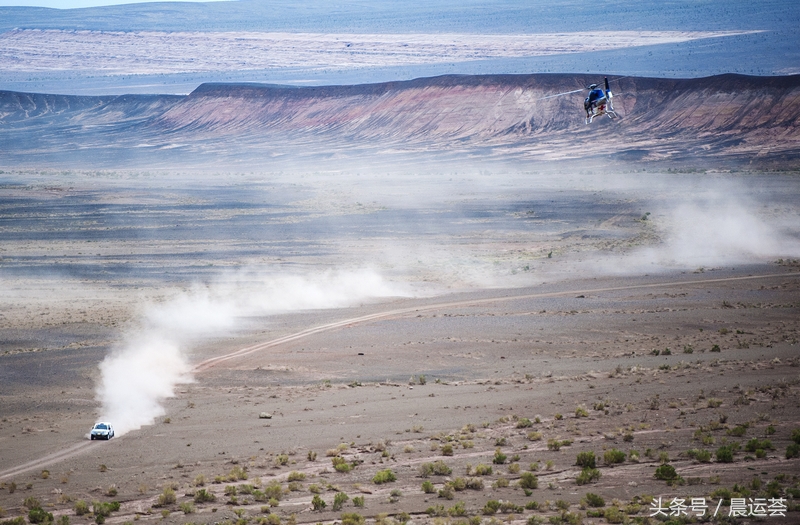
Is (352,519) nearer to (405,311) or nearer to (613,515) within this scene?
(613,515)

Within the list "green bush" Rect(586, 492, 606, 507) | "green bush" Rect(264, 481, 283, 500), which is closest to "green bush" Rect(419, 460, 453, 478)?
"green bush" Rect(264, 481, 283, 500)

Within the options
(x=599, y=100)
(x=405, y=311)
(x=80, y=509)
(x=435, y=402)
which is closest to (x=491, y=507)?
(x=80, y=509)

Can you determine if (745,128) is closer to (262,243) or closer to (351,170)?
(351,170)

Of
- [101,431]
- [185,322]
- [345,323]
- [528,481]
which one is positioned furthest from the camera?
[185,322]

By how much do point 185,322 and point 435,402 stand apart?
1458cm

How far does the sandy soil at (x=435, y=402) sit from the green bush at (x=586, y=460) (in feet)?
0.46

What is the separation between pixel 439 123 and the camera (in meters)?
108

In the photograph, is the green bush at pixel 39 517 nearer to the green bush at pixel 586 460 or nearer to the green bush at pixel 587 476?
the green bush at pixel 587 476

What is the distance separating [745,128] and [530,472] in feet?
271

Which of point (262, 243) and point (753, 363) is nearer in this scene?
point (753, 363)

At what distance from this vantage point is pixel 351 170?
3632 inches

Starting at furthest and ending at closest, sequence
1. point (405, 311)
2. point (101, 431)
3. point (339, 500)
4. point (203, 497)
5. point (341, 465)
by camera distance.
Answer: point (405, 311)
point (101, 431)
point (341, 465)
point (203, 497)
point (339, 500)

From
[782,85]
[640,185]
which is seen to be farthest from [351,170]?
[782,85]

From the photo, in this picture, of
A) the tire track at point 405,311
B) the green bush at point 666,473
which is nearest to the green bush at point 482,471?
the green bush at point 666,473
